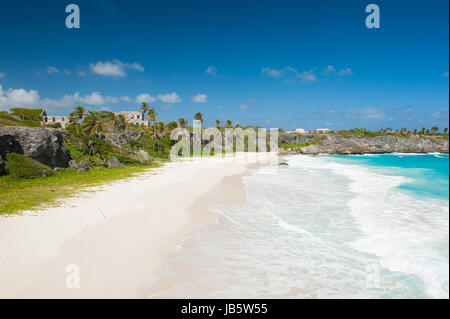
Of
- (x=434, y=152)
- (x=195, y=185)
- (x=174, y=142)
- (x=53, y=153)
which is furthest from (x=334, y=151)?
(x=53, y=153)

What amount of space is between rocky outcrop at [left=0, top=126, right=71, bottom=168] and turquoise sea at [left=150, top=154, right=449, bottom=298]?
20904mm

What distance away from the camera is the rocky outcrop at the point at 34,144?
21992 mm

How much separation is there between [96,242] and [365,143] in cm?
11361

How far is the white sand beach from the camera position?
646cm

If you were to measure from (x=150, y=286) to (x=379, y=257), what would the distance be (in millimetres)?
→ 8123

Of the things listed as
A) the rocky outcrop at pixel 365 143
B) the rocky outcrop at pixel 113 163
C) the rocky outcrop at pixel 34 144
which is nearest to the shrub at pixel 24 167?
the rocky outcrop at pixel 34 144

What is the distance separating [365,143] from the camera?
3984 inches

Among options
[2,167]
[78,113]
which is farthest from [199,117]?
[2,167]

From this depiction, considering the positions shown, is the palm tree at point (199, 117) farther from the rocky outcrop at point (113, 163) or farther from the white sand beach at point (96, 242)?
the white sand beach at point (96, 242)

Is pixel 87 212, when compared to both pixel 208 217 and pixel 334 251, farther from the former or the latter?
pixel 334 251

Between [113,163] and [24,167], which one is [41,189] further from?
[113,163]

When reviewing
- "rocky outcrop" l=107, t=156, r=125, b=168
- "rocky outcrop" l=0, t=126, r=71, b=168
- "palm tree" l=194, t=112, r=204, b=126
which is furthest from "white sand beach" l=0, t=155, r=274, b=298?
"palm tree" l=194, t=112, r=204, b=126
